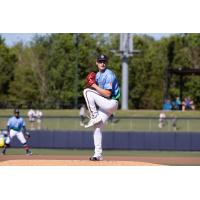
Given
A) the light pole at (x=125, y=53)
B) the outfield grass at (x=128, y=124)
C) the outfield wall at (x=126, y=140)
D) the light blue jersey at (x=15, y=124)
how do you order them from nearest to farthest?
the light blue jersey at (x=15, y=124)
the outfield wall at (x=126, y=140)
the outfield grass at (x=128, y=124)
the light pole at (x=125, y=53)

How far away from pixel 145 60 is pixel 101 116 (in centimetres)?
4880

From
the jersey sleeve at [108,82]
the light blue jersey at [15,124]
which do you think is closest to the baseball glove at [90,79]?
the jersey sleeve at [108,82]

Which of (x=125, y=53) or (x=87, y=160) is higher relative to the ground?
(x=125, y=53)

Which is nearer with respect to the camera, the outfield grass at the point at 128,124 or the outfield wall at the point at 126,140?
the outfield wall at the point at 126,140

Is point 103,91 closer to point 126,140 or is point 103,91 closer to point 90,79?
point 90,79

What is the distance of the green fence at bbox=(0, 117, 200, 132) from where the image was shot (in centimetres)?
3528

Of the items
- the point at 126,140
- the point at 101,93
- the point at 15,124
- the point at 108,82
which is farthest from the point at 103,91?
the point at 126,140

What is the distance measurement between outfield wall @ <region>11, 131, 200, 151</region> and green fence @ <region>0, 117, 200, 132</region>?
244 cm

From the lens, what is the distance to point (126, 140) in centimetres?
3238

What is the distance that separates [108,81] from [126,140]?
19.5 metres

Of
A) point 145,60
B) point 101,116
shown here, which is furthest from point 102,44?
point 101,116

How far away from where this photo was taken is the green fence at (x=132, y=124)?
35281mm

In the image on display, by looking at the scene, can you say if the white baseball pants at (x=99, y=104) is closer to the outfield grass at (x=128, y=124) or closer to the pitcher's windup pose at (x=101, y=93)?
the pitcher's windup pose at (x=101, y=93)

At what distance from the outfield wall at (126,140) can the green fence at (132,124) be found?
2.44 m
